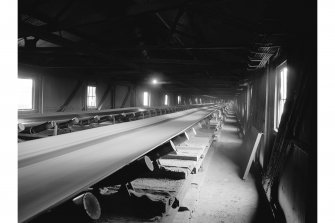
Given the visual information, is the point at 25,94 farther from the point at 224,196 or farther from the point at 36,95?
the point at 224,196

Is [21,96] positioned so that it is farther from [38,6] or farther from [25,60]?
[38,6]

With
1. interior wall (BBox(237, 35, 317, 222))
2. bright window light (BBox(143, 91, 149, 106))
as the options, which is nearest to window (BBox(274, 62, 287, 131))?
interior wall (BBox(237, 35, 317, 222))

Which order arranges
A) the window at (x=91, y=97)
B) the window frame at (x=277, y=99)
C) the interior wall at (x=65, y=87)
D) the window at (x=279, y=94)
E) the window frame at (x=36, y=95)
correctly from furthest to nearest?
the window at (x=91, y=97)
the interior wall at (x=65, y=87)
the window frame at (x=36, y=95)
the window frame at (x=277, y=99)
the window at (x=279, y=94)

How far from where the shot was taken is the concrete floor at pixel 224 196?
397cm

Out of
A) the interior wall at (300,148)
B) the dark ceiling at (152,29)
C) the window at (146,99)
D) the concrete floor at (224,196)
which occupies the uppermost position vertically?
the dark ceiling at (152,29)

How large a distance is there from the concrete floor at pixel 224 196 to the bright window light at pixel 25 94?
5665 mm

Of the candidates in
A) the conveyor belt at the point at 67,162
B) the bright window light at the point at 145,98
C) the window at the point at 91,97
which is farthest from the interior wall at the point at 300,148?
the bright window light at the point at 145,98

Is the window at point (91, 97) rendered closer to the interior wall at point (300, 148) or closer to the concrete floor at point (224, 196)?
the concrete floor at point (224, 196)

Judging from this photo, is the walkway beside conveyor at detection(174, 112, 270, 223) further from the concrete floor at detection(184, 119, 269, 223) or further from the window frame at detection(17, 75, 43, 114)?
the window frame at detection(17, 75, 43, 114)

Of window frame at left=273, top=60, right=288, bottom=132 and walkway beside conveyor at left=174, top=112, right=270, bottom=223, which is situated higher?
window frame at left=273, top=60, right=288, bottom=132

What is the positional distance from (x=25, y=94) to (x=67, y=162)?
719 centimetres

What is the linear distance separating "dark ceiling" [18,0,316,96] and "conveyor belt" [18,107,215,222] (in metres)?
1.77

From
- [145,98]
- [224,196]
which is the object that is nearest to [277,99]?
[224,196]

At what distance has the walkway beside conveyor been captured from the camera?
3910mm
